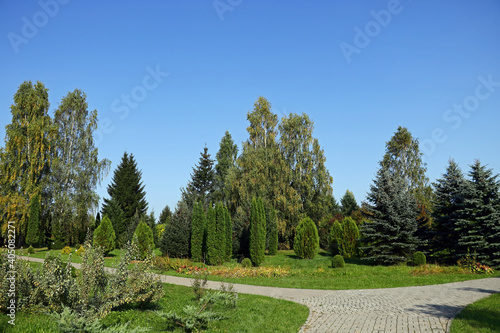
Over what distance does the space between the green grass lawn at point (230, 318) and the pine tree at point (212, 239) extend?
33.4 ft

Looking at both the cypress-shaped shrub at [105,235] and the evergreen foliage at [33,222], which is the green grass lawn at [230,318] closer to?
the cypress-shaped shrub at [105,235]

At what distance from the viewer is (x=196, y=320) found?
255 inches

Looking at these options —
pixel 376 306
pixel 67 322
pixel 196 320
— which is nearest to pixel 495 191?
pixel 376 306

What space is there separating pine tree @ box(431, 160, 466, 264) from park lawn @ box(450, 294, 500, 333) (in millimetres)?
9349

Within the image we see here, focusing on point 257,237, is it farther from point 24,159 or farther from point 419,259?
point 24,159

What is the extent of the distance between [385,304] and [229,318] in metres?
4.53

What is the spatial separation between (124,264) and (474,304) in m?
9.14

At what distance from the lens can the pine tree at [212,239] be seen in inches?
781

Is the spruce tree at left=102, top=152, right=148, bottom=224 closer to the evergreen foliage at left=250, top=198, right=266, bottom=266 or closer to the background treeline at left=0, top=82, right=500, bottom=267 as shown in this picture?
the background treeline at left=0, top=82, right=500, bottom=267

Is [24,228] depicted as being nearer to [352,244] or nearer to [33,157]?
[33,157]

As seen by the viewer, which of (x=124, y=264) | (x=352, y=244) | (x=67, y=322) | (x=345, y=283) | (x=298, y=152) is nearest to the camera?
(x=67, y=322)

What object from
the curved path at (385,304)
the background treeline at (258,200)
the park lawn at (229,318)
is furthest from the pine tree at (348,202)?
the park lawn at (229,318)

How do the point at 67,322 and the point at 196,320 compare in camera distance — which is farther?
the point at 196,320

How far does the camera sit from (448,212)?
17.8 meters
